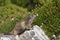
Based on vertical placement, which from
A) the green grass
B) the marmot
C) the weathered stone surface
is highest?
the green grass

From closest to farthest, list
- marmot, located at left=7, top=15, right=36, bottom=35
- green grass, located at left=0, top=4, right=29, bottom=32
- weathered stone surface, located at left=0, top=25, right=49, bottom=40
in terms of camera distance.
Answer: weathered stone surface, located at left=0, top=25, right=49, bottom=40
marmot, located at left=7, top=15, right=36, bottom=35
green grass, located at left=0, top=4, right=29, bottom=32

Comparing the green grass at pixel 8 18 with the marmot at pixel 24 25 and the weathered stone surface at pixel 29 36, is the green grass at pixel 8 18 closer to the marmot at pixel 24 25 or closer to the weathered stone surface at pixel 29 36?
Answer: the marmot at pixel 24 25

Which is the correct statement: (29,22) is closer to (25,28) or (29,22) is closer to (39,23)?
(25,28)

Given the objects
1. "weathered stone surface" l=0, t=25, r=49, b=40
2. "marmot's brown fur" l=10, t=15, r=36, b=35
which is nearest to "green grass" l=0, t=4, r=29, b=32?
"marmot's brown fur" l=10, t=15, r=36, b=35

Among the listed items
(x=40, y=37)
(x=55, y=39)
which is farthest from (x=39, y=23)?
(x=40, y=37)

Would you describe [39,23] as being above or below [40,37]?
above

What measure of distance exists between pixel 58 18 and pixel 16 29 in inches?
93.3

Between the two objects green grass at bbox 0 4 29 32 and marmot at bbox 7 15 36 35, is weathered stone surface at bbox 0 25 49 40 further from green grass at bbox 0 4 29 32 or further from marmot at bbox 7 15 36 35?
green grass at bbox 0 4 29 32

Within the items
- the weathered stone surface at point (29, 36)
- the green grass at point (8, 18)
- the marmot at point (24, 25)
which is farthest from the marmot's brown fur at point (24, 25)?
the green grass at point (8, 18)

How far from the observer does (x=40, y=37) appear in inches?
420

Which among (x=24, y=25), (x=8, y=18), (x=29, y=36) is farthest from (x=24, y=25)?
(x=8, y=18)

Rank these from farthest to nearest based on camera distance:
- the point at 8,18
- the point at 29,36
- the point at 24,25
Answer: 1. the point at 8,18
2. the point at 24,25
3. the point at 29,36

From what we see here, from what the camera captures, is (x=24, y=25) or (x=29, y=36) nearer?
(x=29, y=36)

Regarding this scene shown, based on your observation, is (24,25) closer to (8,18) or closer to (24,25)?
(24,25)
